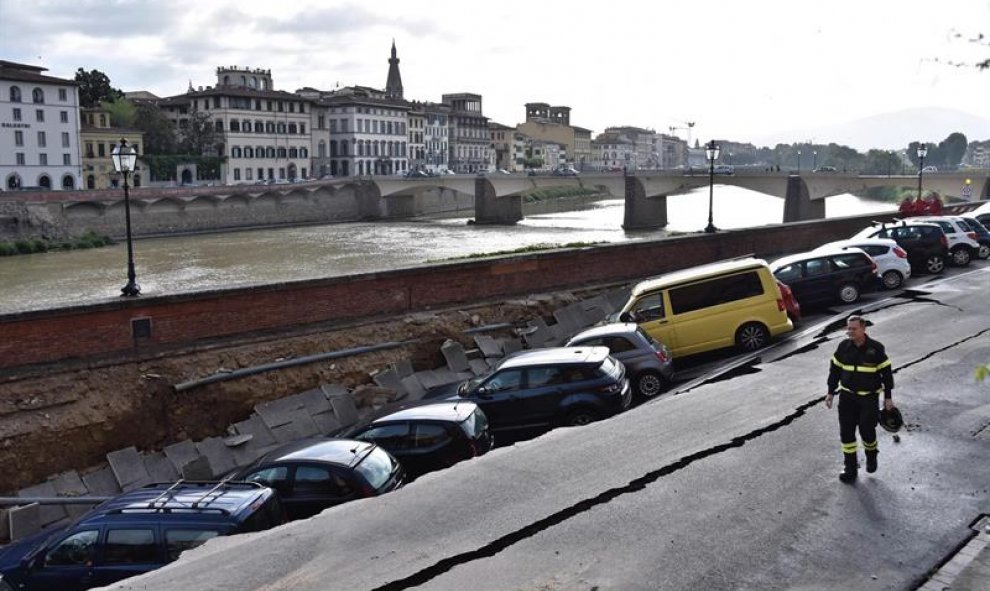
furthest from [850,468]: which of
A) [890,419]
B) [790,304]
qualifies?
[790,304]

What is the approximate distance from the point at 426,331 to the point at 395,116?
92320 mm

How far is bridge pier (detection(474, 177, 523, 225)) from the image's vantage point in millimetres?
68188

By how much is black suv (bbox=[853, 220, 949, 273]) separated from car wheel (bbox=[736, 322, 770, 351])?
23.1 ft

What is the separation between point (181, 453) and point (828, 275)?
36.0 ft

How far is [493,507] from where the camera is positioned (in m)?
7.38

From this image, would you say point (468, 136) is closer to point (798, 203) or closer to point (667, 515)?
point (798, 203)

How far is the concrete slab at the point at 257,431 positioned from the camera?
Result: 13359 millimetres

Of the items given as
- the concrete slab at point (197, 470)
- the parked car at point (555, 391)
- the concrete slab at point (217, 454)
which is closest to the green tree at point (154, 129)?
the concrete slab at point (217, 454)

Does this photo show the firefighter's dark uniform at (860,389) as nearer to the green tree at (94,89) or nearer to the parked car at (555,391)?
the parked car at (555,391)

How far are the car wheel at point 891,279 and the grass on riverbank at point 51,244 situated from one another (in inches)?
1724

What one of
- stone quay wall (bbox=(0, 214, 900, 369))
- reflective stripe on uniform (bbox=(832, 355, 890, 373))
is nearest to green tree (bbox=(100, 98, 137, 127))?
stone quay wall (bbox=(0, 214, 900, 369))

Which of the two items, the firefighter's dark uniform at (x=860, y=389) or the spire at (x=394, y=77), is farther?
the spire at (x=394, y=77)

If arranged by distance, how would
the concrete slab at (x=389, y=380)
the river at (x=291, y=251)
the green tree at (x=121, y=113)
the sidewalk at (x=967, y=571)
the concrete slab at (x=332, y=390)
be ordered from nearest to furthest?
the sidewalk at (x=967, y=571) < the concrete slab at (x=332, y=390) < the concrete slab at (x=389, y=380) < the river at (x=291, y=251) < the green tree at (x=121, y=113)

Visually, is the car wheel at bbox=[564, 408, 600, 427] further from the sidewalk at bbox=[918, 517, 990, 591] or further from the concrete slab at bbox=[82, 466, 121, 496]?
the concrete slab at bbox=[82, 466, 121, 496]
